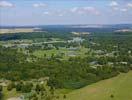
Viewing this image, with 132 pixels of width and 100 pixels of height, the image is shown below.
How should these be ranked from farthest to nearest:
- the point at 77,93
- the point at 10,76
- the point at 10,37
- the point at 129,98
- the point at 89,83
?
the point at 10,37, the point at 10,76, the point at 89,83, the point at 77,93, the point at 129,98

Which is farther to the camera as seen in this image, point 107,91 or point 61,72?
point 61,72

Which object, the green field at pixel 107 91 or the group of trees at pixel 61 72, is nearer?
the green field at pixel 107 91

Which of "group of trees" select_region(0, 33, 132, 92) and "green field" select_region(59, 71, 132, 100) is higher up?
"green field" select_region(59, 71, 132, 100)

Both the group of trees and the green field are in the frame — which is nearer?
the green field

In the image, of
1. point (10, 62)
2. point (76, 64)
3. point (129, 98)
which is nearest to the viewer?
point (129, 98)

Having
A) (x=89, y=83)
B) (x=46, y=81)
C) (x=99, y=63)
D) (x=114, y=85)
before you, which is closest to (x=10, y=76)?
(x=46, y=81)

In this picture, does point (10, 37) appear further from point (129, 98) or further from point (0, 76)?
point (129, 98)

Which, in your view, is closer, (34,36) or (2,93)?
(2,93)

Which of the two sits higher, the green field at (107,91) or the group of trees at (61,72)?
the green field at (107,91)
